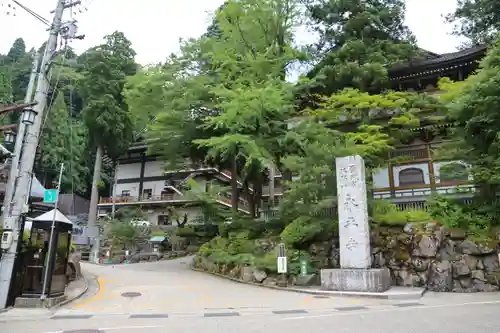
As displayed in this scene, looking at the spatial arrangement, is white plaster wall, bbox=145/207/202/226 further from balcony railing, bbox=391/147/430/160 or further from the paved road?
the paved road

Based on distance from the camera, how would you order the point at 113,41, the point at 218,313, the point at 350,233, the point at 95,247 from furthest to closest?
the point at 113,41, the point at 95,247, the point at 350,233, the point at 218,313

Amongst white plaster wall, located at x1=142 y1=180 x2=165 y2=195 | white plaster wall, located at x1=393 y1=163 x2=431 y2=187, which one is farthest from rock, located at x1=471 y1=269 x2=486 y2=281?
white plaster wall, located at x1=142 y1=180 x2=165 y2=195

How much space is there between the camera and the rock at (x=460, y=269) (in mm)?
13203

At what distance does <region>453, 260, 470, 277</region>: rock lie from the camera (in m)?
13.2

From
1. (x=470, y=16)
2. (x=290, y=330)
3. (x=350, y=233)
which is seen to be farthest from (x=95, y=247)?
(x=470, y=16)

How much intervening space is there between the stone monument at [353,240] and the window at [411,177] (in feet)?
29.1

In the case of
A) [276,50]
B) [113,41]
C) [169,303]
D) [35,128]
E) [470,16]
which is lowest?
[169,303]

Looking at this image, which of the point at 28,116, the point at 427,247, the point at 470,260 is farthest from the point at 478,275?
the point at 28,116

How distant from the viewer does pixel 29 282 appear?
32.8ft

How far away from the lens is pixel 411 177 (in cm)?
2116

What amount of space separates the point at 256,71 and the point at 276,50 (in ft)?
5.88

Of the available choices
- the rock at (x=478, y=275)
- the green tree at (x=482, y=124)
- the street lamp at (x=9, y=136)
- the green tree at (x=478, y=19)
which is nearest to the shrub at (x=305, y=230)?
the rock at (x=478, y=275)

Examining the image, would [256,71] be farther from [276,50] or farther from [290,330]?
[290,330]

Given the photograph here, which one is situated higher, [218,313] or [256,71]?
[256,71]
